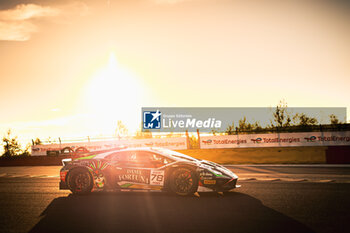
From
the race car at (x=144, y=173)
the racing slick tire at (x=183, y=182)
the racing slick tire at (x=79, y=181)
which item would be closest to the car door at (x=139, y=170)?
the race car at (x=144, y=173)

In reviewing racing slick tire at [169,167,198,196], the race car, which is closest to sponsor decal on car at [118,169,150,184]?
the race car

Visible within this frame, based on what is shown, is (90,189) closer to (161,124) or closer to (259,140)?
(259,140)

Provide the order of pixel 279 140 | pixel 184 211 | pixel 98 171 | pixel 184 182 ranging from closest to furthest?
pixel 184 211 < pixel 184 182 < pixel 98 171 < pixel 279 140

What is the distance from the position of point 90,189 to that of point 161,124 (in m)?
27.4

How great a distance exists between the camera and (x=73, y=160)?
7.99 m

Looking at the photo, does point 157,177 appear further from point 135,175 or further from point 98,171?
point 98,171

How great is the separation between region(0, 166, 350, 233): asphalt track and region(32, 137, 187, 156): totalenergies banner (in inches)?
684

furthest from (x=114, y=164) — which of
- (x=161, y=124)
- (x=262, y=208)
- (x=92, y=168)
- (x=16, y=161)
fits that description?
(x=161, y=124)

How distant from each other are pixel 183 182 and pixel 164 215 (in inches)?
71.3

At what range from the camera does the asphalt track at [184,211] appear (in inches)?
182

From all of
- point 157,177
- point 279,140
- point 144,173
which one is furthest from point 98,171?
point 279,140

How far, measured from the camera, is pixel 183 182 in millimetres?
7125

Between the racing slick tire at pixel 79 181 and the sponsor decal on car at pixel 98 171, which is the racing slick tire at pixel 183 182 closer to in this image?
the sponsor decal on car at pixel 98 171

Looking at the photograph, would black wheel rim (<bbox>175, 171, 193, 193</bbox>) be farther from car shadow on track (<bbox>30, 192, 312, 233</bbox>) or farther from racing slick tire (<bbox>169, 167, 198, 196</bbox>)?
car shadow on track (<bbox>30, 192, 312, 233</bbox>)
